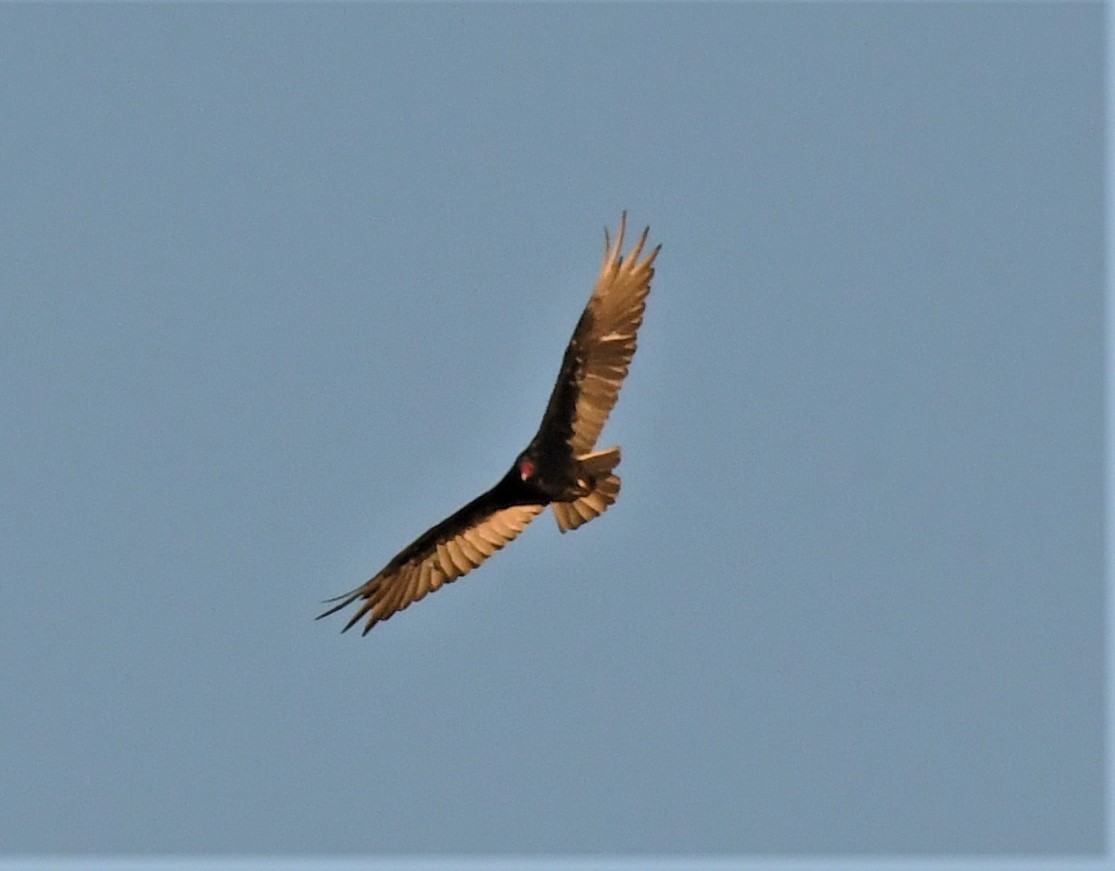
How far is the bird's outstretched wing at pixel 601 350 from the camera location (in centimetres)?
3105

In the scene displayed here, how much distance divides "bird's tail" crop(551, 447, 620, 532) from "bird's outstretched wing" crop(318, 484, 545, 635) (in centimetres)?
76

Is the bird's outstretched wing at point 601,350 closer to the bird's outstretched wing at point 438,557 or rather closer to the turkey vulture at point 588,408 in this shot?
the turkey vulture at point 588,408

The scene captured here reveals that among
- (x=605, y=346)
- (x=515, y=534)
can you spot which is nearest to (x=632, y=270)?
(x=605, y=346)

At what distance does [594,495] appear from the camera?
104 ft

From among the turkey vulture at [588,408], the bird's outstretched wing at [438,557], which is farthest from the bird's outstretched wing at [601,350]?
the bird's outstretched wing at [438,557]

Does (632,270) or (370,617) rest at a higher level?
A: (632,270)

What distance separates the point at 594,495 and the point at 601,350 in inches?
59.1

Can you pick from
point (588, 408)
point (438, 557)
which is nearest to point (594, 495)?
point (588, 408)

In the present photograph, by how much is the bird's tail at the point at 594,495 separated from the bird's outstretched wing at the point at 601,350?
0.83 feet

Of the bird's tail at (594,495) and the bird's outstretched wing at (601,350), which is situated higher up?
the bird's outstretched wing at (601,350)

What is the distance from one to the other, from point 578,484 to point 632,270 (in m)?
2.16

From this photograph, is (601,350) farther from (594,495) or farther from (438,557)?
(438,557)

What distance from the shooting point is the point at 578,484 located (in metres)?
31.3

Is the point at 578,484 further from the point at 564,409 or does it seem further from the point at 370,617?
the point at 370,617
